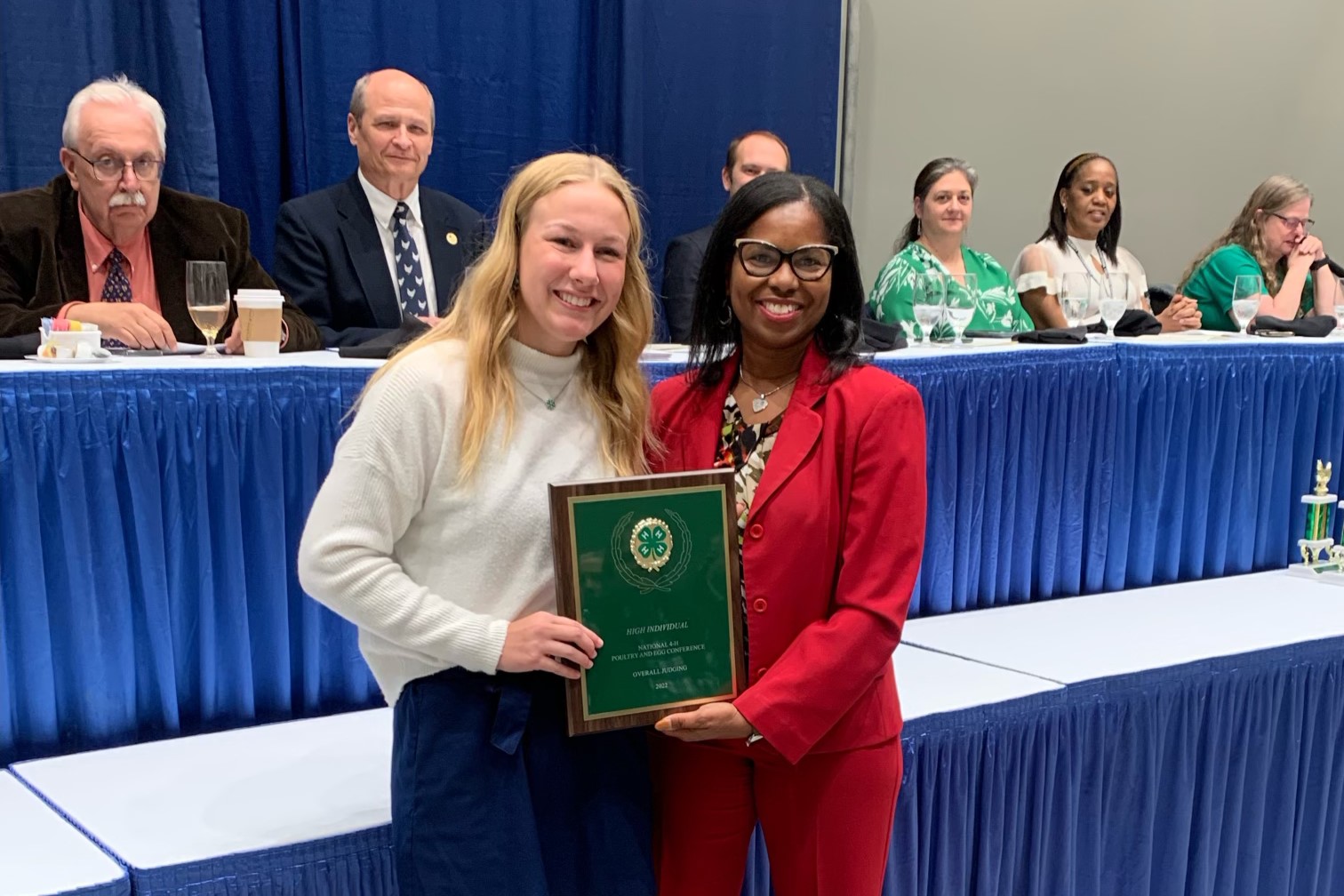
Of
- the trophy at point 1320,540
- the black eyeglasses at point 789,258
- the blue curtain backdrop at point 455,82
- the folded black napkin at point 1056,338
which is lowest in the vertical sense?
the trophy at point 1320,540

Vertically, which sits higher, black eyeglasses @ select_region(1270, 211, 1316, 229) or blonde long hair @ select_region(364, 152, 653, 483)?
black eyeglasses @ select_region(1270, 211, 1316, 229)

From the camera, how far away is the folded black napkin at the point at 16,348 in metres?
2.09

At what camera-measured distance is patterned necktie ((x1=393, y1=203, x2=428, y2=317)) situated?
3.35 m

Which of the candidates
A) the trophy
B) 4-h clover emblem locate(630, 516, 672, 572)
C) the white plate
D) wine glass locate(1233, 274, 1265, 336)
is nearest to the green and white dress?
wine glass locate(1233, 274, 1265, 336)

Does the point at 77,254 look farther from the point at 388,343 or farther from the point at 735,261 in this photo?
the point at 735,261

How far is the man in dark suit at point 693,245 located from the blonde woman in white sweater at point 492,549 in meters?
2.30

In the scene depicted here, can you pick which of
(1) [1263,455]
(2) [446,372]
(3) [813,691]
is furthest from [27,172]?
(1) [1263,455]

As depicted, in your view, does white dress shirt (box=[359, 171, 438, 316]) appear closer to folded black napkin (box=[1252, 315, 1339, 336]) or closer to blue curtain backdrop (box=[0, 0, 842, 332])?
blue curtain backdrop (box=[0, 0, 842, 332])

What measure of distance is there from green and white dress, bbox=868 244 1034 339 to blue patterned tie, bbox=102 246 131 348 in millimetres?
1917

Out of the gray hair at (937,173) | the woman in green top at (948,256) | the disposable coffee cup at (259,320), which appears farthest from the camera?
the gray hair at (937,173)

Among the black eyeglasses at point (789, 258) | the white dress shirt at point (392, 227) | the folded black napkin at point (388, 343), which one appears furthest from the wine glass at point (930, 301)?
the black eyeglasses at point (789, 258)

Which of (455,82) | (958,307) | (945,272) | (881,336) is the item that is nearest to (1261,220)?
(945,272)

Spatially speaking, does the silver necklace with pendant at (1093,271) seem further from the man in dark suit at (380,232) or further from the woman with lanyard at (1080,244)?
the man in dark suit at (380,232)

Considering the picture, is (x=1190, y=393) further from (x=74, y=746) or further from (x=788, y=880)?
(x=74, y=746)
